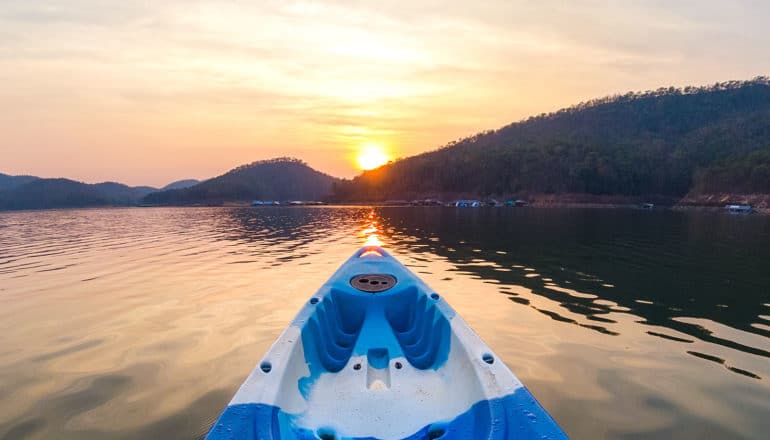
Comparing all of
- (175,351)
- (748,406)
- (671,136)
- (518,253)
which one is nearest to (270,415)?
(175,351)

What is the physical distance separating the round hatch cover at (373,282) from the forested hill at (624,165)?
342 feet

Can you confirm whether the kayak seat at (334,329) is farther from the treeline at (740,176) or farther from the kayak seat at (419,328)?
the treeline at (740,176)

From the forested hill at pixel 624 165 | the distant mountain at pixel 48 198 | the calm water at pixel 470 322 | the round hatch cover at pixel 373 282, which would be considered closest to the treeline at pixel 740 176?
the forested hill at pixel 624 165

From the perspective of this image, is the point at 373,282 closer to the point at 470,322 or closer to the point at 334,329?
the point at 334,329

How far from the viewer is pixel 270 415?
11.6 feet

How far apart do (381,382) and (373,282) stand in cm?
334

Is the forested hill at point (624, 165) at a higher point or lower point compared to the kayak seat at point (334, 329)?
higher

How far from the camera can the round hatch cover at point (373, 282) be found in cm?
850

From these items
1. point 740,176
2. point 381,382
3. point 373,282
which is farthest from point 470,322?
point 740,176

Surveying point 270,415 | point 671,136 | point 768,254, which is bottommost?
point 768,254

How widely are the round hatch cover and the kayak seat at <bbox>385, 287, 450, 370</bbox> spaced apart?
0.48 meters

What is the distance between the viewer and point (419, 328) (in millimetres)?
7293

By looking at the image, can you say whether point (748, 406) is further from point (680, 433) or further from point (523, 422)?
point (523, 422)

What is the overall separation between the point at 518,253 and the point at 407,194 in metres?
121
